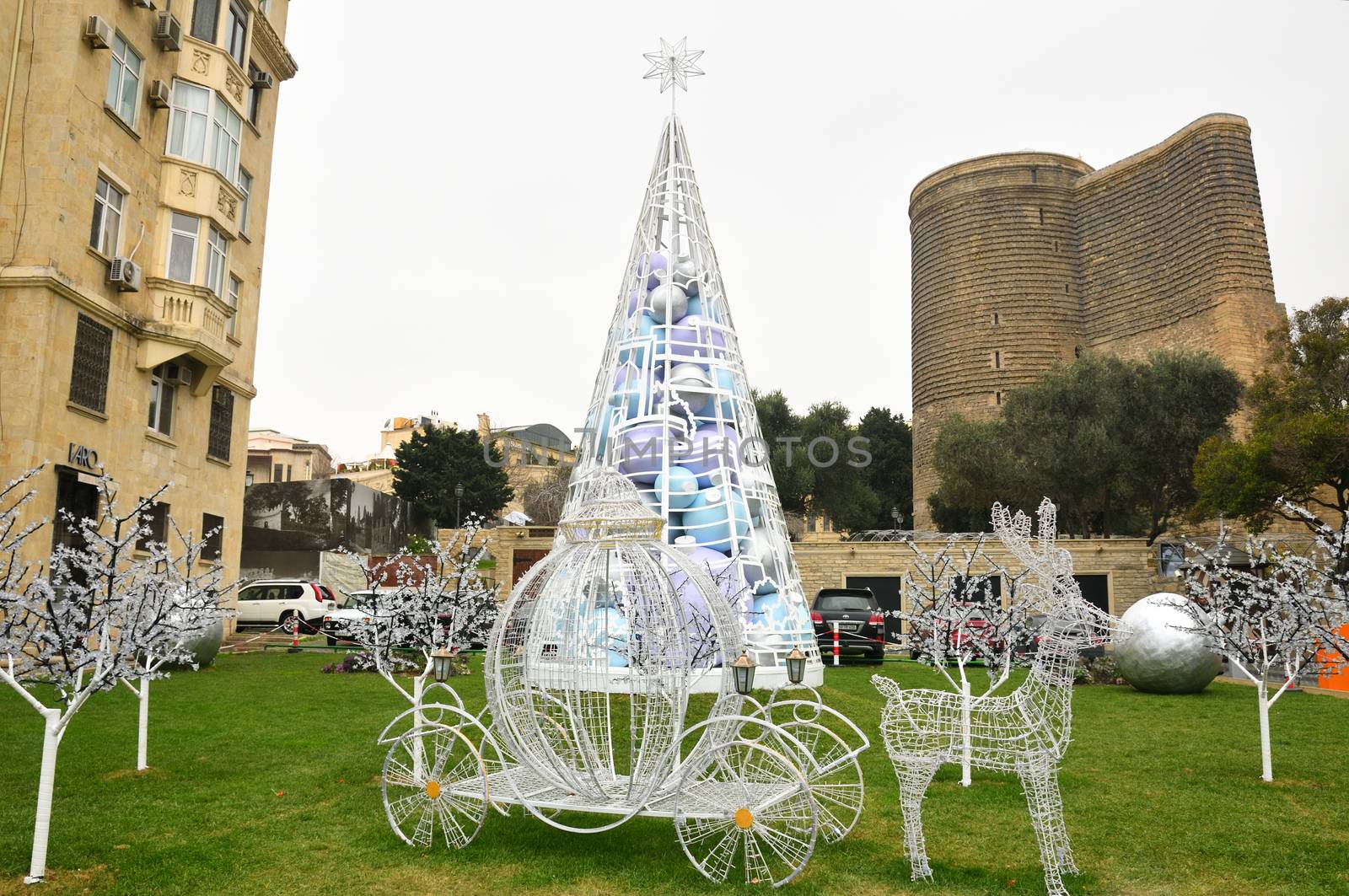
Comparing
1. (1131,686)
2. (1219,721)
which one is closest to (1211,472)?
(1131,686)

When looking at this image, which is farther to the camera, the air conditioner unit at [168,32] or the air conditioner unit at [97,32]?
the air conditioner unit at [168,32]

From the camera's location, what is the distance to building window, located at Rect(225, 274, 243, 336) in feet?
70.6

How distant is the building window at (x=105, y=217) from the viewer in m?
16.6

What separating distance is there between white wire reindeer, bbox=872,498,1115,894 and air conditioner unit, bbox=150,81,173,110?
698 inches

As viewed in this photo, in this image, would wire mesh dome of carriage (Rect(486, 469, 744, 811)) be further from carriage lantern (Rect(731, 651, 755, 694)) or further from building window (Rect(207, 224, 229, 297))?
building window (Rect(207, 224, 229, 297))

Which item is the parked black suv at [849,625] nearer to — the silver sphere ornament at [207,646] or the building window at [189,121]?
the silver sphere ornament at [207,646]

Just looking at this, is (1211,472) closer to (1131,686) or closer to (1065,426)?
(1065,426)

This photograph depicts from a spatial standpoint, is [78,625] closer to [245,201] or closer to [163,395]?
[163,395]

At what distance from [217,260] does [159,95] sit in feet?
10.7

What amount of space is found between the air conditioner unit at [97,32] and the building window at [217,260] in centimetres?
388

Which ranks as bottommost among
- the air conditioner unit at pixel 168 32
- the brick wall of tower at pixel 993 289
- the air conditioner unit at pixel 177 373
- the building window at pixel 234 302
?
the air conditioner unit at pixel 177 373

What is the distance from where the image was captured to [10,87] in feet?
51.0

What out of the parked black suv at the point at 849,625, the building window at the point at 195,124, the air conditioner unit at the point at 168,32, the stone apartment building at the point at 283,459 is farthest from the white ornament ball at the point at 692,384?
the stone apartment building at the point at 283,459

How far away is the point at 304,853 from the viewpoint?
6.00 m
